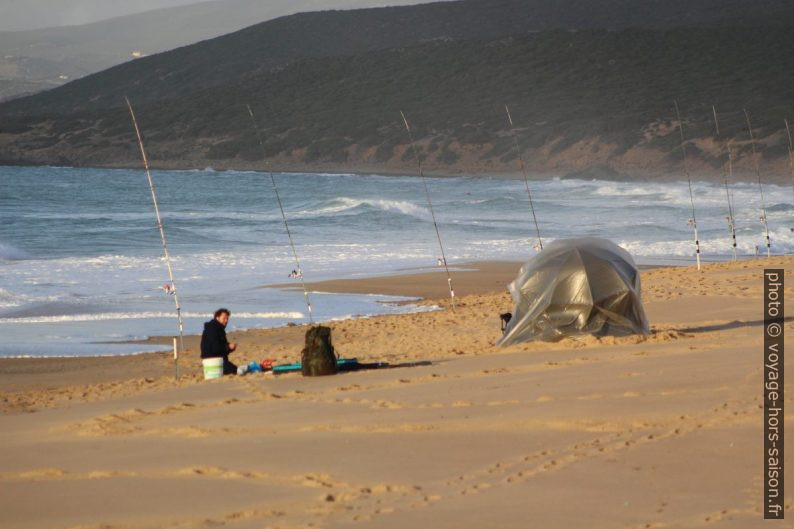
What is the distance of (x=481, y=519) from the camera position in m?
5.26

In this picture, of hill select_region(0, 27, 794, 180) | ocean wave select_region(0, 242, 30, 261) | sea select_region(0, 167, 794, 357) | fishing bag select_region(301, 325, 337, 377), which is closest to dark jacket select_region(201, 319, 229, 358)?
fishing bag select_region(301, 325, 337, 377)

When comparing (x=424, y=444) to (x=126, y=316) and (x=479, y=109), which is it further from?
(x=479, y=109)

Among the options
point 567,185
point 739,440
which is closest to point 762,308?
point 739,440

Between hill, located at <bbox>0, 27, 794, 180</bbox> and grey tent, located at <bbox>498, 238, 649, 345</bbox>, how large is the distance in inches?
2275

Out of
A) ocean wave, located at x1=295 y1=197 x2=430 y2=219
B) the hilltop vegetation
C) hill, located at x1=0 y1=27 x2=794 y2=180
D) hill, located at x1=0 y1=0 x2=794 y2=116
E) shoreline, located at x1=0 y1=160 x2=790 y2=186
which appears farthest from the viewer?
hill, located at x1=0 y1=0 x2=794 y2=116

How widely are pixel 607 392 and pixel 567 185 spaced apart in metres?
51.8

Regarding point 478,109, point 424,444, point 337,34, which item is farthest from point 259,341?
point 337,34

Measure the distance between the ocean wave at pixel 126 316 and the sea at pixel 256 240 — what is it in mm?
25

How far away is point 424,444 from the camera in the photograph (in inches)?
260

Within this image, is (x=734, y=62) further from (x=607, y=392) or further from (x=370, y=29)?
(x=607, y=392)

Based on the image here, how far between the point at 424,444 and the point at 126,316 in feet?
33.4

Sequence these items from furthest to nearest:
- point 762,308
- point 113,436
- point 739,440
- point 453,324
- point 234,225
A: point 234,225 < point 453,324 < point 762,308 < point 113,436 < point 739,440

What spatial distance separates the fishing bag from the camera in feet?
31.5

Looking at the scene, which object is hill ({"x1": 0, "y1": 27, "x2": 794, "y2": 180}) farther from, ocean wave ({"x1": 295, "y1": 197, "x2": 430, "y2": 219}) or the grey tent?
the grey tent
